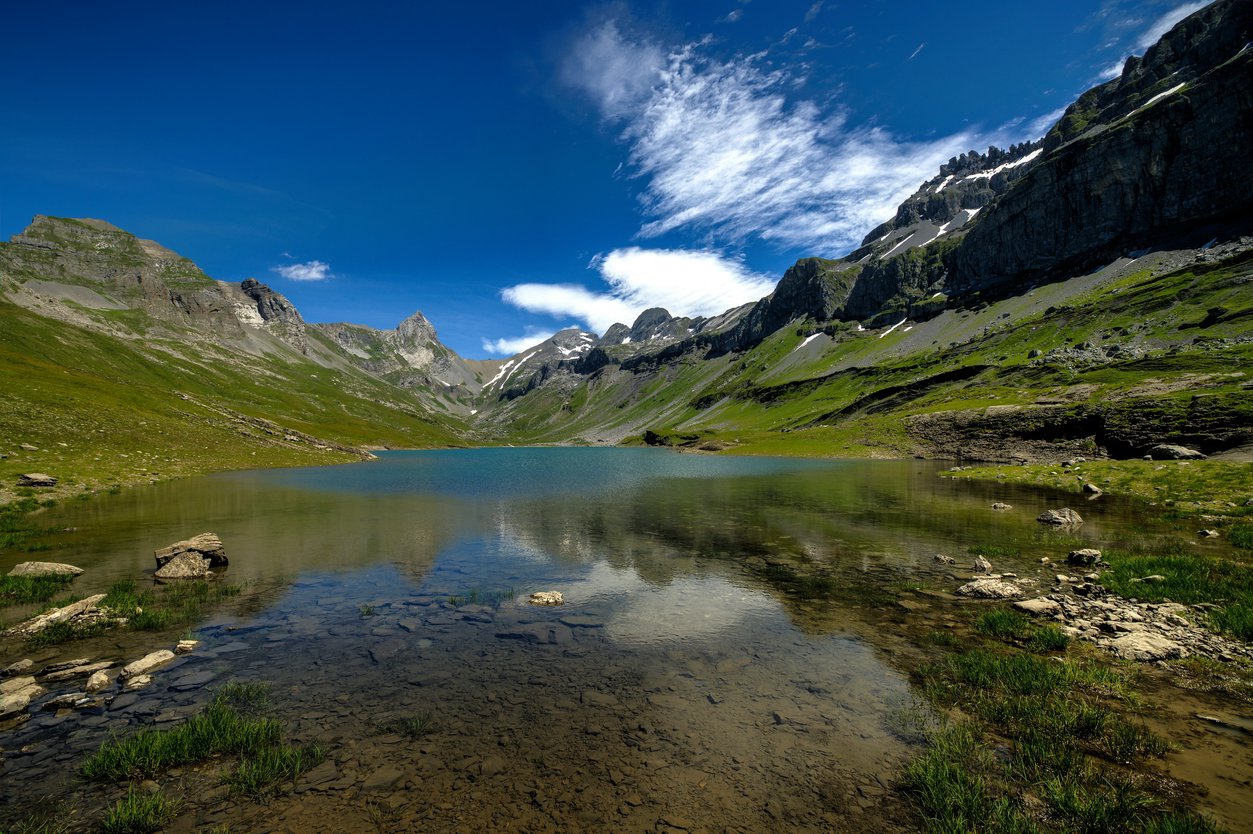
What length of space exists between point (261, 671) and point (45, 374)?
5573 inches

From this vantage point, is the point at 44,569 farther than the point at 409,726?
Yes

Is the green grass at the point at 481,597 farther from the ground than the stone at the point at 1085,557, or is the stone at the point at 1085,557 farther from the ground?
the green grass at the point at 481,597

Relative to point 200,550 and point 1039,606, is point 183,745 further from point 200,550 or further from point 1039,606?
point 1039,606

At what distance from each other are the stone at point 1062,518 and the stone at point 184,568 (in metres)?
50.1

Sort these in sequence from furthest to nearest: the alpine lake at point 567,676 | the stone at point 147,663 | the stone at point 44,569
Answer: the stone at point 44,569 < the stone at point 147,663 < the alpine lake at point 567,676

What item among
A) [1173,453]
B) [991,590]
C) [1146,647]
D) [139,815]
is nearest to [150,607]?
[139,815]

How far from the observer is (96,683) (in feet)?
40.8

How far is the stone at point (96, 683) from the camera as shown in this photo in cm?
1231

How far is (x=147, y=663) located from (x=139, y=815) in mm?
8130

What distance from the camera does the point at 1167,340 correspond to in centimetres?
12225

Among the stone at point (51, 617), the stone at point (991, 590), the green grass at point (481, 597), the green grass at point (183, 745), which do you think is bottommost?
the stone at point (991, 590)

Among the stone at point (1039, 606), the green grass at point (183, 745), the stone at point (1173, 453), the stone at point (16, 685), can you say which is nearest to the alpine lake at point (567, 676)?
the green grass at point (183, 745)

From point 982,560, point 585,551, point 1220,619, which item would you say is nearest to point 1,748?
point 585,551

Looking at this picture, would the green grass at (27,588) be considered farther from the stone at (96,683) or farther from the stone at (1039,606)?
the stone at (1039,606)
